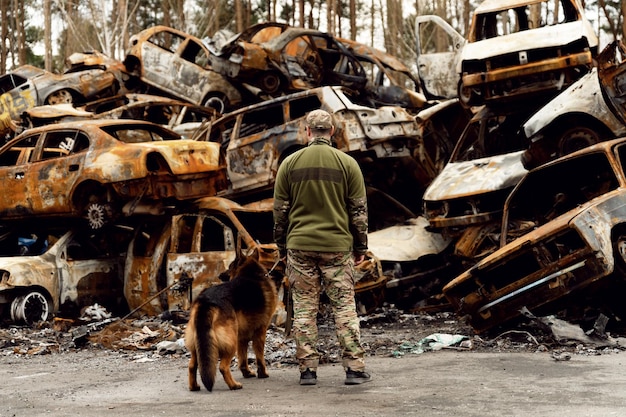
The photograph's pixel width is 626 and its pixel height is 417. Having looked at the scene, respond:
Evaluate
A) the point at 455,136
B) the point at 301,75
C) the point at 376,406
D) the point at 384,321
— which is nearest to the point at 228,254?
the point at 384,321

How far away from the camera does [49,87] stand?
20.8 m

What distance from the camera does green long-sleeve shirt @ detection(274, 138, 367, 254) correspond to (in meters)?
6.47

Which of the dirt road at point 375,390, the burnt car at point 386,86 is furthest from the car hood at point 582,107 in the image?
the burnt car at point 386,86

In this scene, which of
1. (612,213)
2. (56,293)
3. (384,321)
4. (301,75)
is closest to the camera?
(612,213)

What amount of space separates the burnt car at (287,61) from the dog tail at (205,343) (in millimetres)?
13413

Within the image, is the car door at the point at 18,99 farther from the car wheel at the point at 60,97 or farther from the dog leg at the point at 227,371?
the dog leg at the point at 227,371

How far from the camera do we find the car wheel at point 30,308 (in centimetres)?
1127

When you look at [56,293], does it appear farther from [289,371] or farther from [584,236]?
[584,236]

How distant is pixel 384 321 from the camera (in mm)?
10852

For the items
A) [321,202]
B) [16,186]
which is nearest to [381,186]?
[16,186]

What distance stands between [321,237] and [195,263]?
486 centimetres

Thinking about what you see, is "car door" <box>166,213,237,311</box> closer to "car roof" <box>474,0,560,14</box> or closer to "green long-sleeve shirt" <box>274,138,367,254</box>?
"green long-sleeve shirt" <box>274,138,367,254</box>

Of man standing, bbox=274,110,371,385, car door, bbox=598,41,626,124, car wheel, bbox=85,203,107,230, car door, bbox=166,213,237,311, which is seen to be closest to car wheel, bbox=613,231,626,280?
man standing, bbox=274,110,371,385

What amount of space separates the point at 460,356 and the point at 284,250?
210 centimetres
